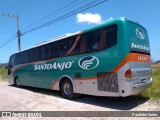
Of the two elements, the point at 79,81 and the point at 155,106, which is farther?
the point at 79,81

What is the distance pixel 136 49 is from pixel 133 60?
1.85 feet

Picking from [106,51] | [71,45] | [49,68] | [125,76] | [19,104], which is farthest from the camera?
[49,68]

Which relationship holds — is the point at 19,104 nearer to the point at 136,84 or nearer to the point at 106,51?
the point at 106,51

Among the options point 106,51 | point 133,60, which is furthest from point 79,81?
point 133,60

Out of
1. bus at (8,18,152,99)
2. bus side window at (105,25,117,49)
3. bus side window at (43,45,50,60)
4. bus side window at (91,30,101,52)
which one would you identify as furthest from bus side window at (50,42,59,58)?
bus side window at (105,25,117,49)

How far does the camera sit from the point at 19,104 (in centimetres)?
991

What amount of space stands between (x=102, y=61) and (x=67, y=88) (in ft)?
9.99

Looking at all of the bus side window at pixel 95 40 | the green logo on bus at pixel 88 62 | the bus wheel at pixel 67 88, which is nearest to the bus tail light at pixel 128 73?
the green logo on bus at pixel 88 62

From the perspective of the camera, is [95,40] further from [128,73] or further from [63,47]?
[63,47]

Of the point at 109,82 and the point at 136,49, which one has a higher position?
the point at 136,49

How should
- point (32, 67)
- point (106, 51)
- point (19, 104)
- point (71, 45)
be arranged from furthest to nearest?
point (32, 67) → point (71, 45) → point (19, 104) → point (106, 51)

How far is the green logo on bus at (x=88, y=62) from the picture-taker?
9.39 meters

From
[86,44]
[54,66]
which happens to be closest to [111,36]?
[86,44]

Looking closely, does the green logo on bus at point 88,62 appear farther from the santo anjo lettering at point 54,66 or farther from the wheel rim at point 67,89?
the wheel rim at point 67,89
